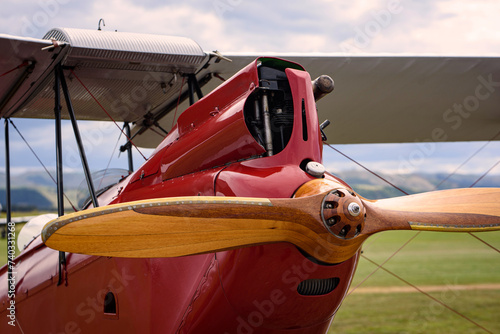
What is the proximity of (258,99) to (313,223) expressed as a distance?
33.4 inches

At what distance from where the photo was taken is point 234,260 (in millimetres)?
2439

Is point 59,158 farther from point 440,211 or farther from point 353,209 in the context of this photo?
point 440,211

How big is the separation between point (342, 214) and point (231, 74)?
10.5 ft

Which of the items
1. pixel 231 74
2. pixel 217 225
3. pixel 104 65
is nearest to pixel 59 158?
pixel 104 65


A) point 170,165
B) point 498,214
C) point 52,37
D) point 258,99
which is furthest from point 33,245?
point 498,214

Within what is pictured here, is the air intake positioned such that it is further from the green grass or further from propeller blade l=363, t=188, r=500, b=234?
the green grass

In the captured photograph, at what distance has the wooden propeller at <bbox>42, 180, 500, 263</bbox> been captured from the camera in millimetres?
2119

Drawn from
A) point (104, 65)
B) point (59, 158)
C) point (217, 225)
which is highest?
point (104, 65)

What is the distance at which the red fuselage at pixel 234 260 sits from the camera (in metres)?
2.43

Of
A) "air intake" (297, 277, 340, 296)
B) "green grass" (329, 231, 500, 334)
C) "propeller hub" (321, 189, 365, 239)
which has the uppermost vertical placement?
"propeller hub" (321, 189, 365, 239)

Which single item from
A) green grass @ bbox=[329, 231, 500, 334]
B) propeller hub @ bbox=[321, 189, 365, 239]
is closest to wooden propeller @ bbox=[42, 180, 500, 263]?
propeller hub @ bbox=[321, 189, 365, 239]

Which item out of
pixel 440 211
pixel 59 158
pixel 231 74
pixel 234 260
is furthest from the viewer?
pixel 231 74

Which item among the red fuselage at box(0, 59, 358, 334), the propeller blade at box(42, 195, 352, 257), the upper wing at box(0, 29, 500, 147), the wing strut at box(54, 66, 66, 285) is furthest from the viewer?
the upper wing at box(0, 29, 500, 147)

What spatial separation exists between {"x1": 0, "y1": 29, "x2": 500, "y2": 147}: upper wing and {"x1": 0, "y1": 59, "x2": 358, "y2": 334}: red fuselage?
118cm
